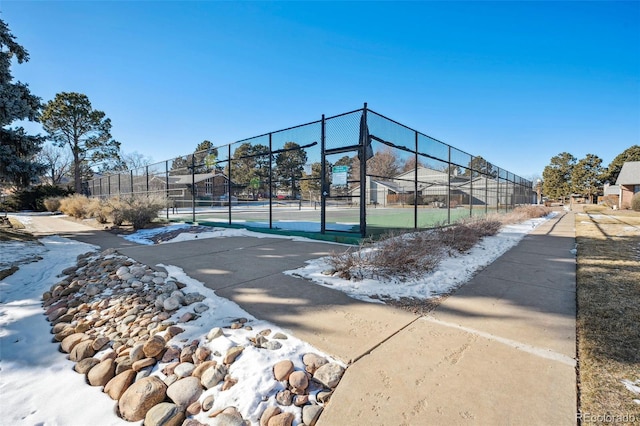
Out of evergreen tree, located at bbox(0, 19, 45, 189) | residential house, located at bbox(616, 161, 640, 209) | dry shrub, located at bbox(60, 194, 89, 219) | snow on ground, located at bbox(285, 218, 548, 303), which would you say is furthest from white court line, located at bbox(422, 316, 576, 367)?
residential house, located at bbox(616, 161, 640, 209)

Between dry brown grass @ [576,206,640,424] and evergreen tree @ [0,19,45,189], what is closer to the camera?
dry brown grass @ [576,206,640,424]

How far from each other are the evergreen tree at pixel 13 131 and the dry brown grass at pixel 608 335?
12007 mm

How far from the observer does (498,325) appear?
108 inches

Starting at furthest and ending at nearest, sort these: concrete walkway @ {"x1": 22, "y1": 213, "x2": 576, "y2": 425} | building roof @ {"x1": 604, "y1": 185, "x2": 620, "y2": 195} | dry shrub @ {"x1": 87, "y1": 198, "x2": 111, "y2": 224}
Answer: building roof @ {"x1": 604, "y1": 185, "x2": 620, "y2": 195} → dry shrub @ {"x1": 87, "y1": 198, "x2": 111, "y2": 224} → concrete walkway @ {"x1": 22, "y1": 213, "x2": 576, "y2": 425}

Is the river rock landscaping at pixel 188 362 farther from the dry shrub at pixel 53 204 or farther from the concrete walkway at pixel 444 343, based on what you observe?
the dry shrub at pixel 53 204

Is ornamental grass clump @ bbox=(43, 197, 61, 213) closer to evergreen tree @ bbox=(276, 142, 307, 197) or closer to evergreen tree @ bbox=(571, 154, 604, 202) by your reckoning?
evergreen tree @ bbox=(276, 142, 307, 197)

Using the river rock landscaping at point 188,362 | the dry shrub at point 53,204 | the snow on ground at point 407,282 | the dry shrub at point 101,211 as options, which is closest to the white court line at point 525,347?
the snow on ground at point 407,282

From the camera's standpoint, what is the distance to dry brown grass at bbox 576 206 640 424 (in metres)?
1.73

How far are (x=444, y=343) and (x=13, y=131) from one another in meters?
11.9

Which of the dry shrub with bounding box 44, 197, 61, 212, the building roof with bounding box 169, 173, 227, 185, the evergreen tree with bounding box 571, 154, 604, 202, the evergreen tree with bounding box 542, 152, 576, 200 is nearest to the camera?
the building roof with bounding box 169, 173, 227, 185

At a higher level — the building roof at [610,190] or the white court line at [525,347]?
the building roof at [610,190]

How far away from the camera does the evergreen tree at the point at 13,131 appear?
7.80 m
